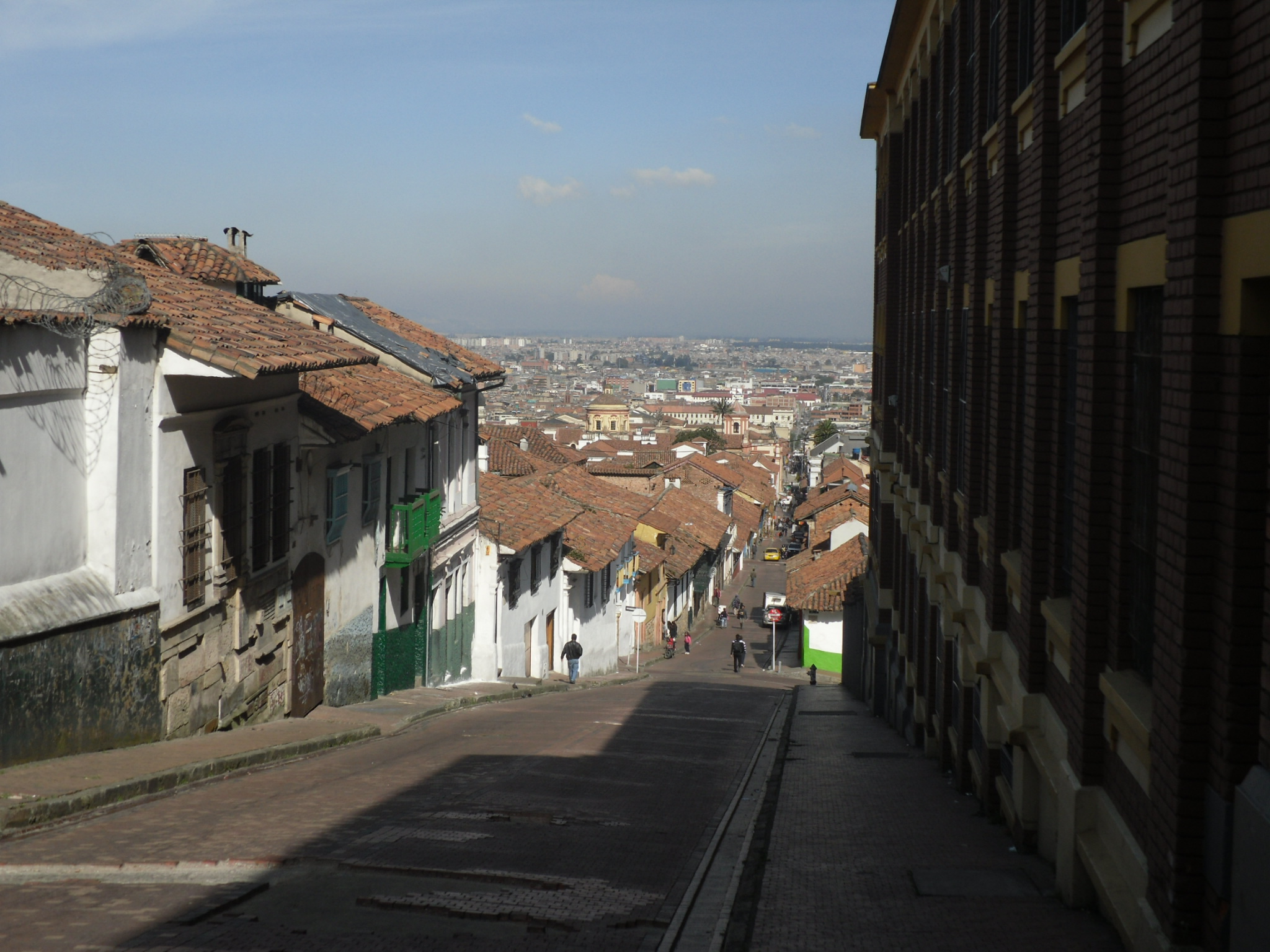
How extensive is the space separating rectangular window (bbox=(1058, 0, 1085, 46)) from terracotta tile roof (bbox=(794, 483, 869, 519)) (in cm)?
5762

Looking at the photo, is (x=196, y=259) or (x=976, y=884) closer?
(x=976, y=884)

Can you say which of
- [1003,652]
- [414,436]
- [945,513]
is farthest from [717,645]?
[1003,652]

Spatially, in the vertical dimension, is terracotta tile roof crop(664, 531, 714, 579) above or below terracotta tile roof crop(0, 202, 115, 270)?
below

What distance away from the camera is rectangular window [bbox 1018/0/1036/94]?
9875mm

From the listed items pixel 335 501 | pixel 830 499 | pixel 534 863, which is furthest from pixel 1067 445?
pixel 830 499

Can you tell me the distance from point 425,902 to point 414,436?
15.6 m

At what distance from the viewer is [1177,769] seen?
17.0ft

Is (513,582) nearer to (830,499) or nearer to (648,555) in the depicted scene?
(648,555)

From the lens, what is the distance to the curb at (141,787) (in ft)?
30.8

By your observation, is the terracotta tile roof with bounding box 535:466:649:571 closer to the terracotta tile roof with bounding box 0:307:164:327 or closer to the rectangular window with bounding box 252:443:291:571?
the rectangular window with bounding box 252:443:291:571

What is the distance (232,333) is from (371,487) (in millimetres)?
7329

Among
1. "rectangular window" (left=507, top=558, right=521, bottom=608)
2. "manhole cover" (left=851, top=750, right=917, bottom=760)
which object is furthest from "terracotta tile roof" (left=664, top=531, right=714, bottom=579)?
"manhole cover" (left=851, top=750, right=917, bottom=760)

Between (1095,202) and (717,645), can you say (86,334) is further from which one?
(717,645)

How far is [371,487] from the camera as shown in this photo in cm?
2042
